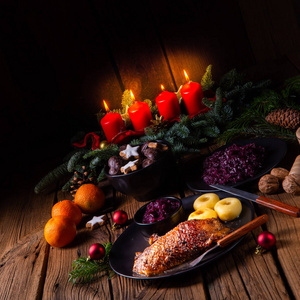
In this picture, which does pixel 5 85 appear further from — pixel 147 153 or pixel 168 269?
pixel 168 269

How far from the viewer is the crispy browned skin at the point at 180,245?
3.25 ft

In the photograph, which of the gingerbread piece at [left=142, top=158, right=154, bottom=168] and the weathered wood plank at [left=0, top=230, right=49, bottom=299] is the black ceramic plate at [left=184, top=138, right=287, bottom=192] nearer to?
the gingerbread piece at [left=142, top=158, right=154, bottom=168]

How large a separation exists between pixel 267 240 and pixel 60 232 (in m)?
0.72

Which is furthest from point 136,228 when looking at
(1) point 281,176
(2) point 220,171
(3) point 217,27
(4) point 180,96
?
(3) point 217,27

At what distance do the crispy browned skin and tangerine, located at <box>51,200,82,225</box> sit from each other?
1.57 ft

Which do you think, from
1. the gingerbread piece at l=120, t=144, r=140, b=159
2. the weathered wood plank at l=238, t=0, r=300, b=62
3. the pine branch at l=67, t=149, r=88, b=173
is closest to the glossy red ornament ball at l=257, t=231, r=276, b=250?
the gingerbread piece at l=120, t=144, r=140, b=159

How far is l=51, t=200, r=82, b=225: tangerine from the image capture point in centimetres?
144

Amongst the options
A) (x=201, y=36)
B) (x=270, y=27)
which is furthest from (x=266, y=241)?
(x=270, y=27)

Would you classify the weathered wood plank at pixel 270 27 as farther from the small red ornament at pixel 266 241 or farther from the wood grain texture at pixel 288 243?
the small red ornament at pixel 266 241

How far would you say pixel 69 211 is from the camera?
1444mm

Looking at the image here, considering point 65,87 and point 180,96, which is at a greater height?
point 65,87

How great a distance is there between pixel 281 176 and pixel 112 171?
2.00 ft

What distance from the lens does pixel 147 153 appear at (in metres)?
1.42

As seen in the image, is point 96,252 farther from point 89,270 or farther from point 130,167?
point 130,167
